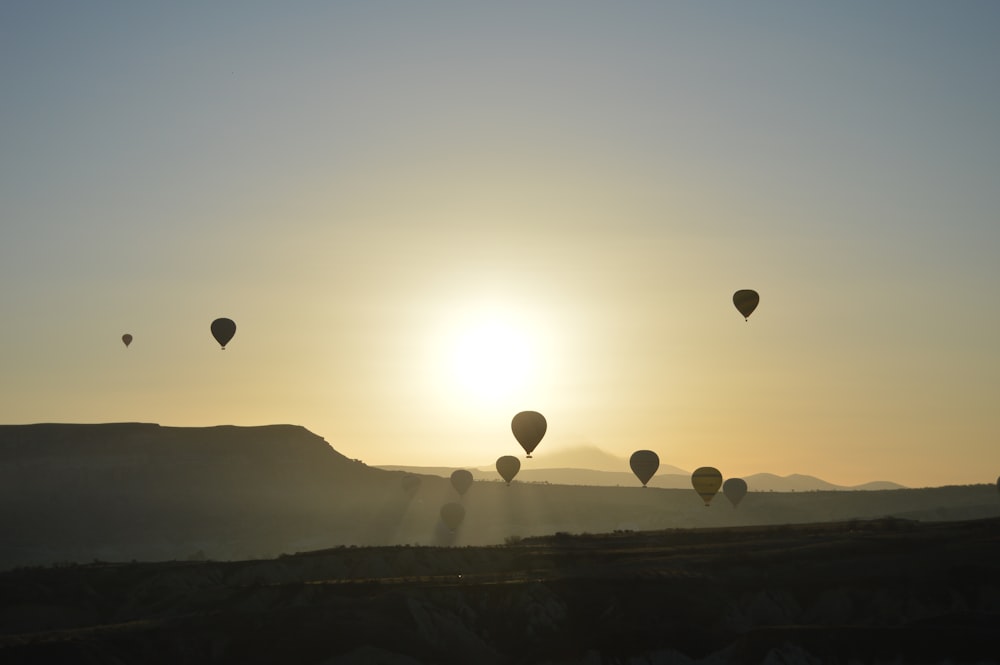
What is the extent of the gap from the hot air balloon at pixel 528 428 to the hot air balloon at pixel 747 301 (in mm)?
23127

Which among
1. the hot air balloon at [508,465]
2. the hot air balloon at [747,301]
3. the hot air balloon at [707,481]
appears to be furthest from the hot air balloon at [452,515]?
the hot air balloon at [747,301]

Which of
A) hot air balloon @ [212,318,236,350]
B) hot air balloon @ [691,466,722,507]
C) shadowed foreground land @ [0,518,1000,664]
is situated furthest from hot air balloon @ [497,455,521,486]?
shadowed foreground land @ [0,518,1000,664]

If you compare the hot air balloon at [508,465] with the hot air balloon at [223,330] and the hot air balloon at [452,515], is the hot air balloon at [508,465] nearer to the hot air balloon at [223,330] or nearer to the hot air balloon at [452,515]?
the hot air balloon at [452,515]

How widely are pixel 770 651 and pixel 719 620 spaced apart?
7.77m

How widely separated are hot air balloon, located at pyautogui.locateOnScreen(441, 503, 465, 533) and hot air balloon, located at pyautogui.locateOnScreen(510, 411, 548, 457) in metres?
61.5

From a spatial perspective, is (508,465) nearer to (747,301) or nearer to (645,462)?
(645,462)

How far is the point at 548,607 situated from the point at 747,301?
2036 inches

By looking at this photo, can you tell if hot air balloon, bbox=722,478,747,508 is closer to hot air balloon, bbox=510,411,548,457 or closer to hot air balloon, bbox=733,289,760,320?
hot air balloon, bbox=510,411,548,457

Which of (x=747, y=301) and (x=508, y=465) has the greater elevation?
(x=747, y=301)

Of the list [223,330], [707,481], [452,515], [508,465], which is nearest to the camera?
[223,330]

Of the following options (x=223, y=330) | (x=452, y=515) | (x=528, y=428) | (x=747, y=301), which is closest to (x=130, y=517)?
(x=452, y=515)

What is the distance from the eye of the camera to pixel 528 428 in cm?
12488

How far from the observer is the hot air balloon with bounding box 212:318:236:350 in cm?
12112

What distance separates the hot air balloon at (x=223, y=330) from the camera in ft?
397
